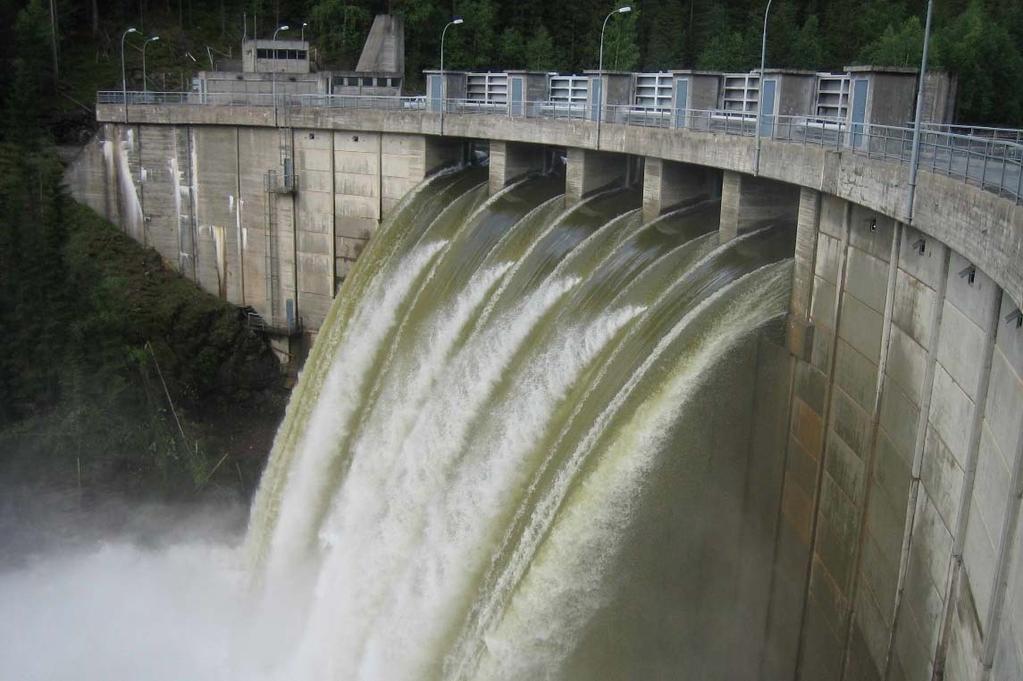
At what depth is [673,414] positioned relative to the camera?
1488 centimetres

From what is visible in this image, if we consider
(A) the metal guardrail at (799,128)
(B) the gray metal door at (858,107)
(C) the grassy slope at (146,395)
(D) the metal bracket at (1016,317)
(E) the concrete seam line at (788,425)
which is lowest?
(C) the grassy slope at (146,395)

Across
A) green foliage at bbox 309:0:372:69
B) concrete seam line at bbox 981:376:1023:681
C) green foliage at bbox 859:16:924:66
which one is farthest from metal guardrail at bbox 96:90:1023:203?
green foliage at bbox 859:16:924:66

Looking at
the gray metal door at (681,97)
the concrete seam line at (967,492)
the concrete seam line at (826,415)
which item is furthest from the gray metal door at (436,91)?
the concrete seam line at (967,492)

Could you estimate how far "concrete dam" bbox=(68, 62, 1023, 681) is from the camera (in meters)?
11.6

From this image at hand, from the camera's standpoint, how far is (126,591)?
91.5 ft

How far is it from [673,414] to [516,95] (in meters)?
14.6

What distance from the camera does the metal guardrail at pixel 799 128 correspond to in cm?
1178

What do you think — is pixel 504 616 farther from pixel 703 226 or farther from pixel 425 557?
pixel 703 226

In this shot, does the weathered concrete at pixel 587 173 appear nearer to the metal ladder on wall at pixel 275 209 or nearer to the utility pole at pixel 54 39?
the metal ladder on wall at pixel 275 209

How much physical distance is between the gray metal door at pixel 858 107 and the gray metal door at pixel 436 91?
50.8 ft

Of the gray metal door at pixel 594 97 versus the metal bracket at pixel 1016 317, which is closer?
the metal bracket at pixel 1016 317

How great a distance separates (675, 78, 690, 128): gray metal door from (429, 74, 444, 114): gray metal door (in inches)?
381

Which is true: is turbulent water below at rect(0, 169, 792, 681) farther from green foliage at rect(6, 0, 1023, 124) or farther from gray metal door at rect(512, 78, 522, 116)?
green foliage at rect(6, 0, 1023, 124)

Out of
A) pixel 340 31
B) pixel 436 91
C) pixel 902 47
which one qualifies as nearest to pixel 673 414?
pixel 436 91
